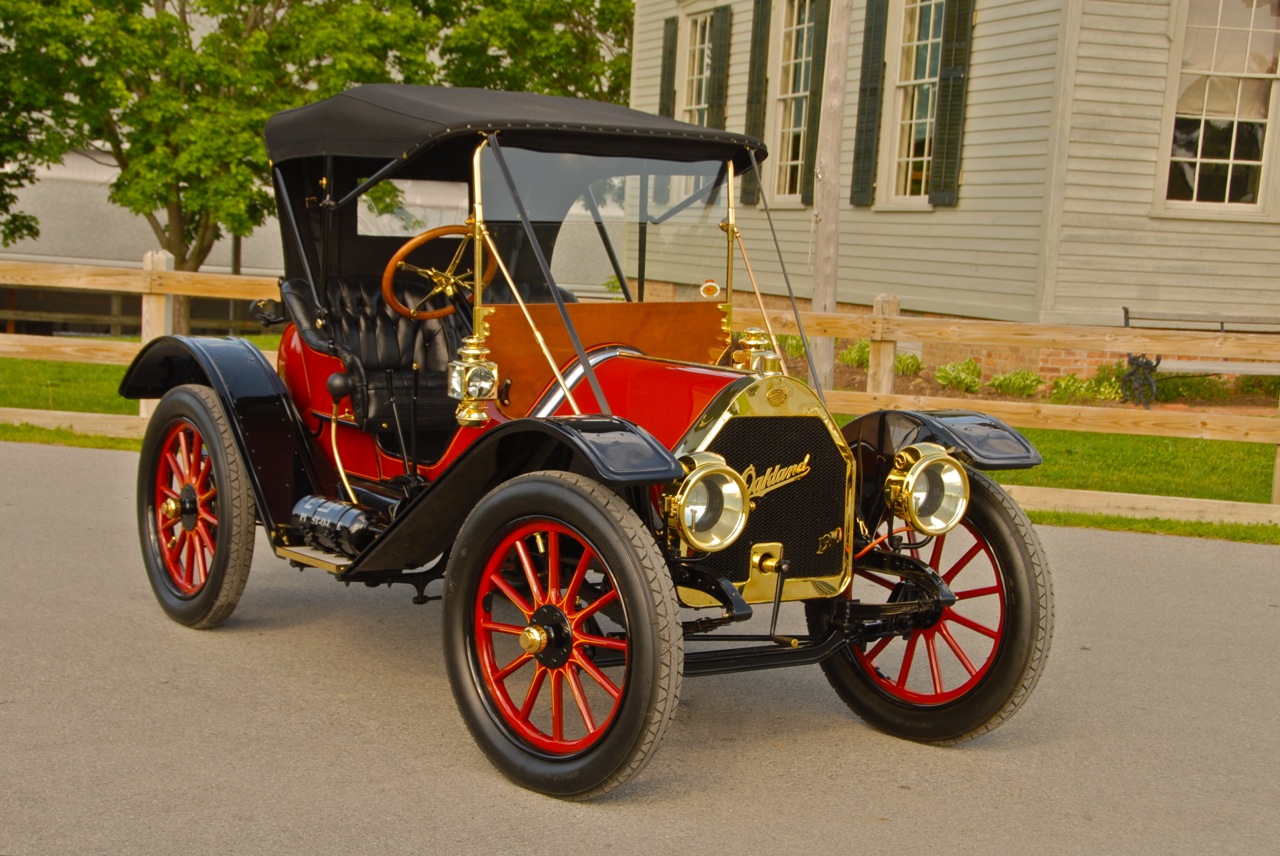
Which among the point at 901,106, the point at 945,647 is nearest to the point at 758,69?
the point at 901,106

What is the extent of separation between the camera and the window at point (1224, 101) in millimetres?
13680

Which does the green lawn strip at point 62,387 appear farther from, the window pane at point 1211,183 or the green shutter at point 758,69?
the window pane at point 1211,183

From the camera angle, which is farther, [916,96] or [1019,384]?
[916,96]

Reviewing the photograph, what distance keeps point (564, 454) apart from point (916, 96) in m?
12.5

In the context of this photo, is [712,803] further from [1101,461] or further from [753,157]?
[1101,461]

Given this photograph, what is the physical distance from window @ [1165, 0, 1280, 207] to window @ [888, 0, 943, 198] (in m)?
2.77

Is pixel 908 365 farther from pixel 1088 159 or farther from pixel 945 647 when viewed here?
pixel 945 647

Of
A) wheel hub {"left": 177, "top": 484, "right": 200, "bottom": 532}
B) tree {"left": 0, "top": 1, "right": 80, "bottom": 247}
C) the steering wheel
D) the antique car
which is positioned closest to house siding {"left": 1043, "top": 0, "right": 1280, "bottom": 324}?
the antique car

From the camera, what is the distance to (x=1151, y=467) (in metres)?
10.7

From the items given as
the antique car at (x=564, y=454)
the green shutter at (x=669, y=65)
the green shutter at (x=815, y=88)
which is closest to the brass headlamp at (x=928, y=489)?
the antique car at (x=564, y=454)

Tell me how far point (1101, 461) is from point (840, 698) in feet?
21.0

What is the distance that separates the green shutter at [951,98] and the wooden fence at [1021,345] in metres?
5.70

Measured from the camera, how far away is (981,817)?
4094 mm

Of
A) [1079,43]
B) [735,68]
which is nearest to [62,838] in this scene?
[1079,43]
